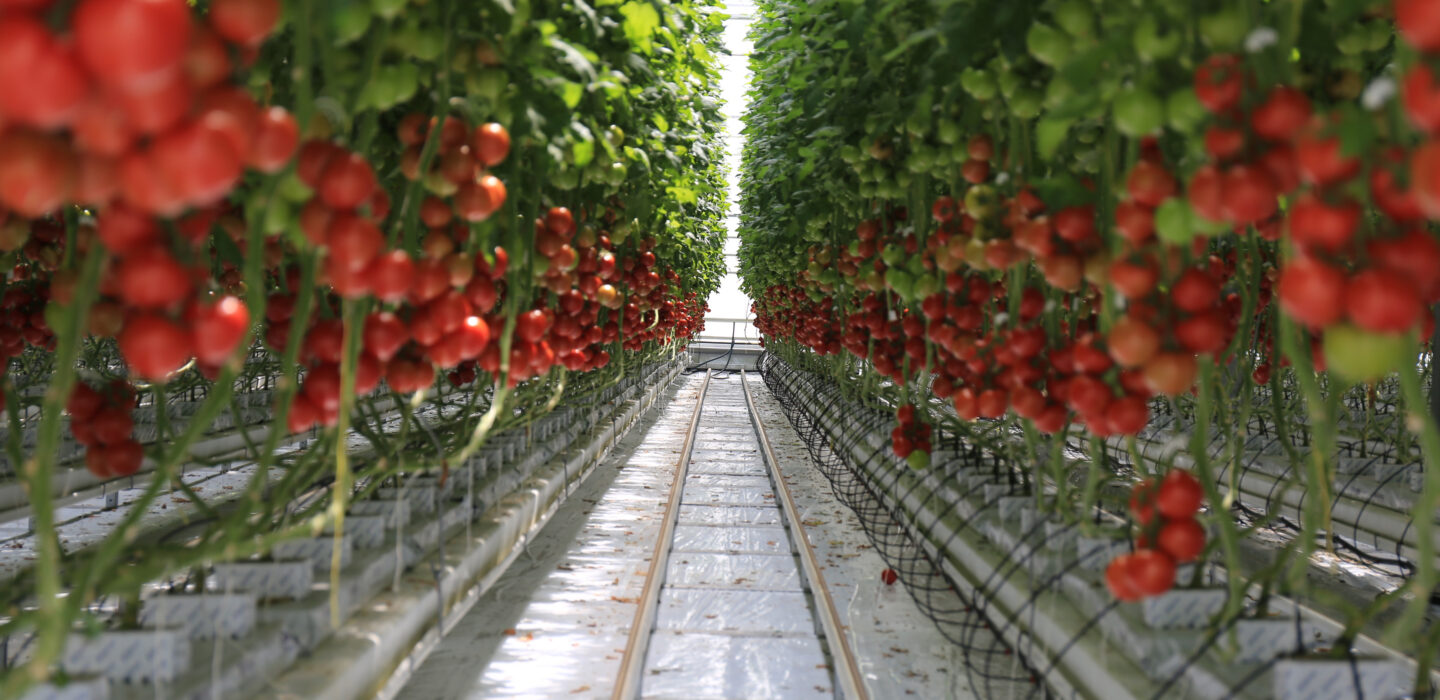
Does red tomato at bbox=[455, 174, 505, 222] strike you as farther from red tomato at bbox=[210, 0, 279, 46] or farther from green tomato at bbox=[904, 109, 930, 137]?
green tomato at bbox=[904, 109, 930, 137]

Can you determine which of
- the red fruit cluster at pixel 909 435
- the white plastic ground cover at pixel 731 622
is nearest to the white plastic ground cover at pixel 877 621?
the white plastic ground cover at pixel 731 622

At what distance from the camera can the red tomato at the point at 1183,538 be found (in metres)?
1.21

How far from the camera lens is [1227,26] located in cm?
97

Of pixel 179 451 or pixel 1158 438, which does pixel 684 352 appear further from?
pixel 179 451

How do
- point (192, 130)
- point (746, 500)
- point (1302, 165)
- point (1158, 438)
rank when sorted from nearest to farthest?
point (192, 130) → point (1302, 165) → point (746, 500) → point (1158, 438)

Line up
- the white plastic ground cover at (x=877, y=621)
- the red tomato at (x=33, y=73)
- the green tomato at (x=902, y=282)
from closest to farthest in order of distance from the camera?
the red tomato at (x=33, y=73)
the green tomato at (x=902, y=282)
the white plastic ground cover at (x=877, y=621)

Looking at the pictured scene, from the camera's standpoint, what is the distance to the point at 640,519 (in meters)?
4.57

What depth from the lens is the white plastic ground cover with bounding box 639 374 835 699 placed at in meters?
2.55

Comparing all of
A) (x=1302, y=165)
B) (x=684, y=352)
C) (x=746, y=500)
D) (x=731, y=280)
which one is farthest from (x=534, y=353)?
(x=731, y=280)

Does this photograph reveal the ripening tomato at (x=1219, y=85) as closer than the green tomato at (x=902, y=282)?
Yes

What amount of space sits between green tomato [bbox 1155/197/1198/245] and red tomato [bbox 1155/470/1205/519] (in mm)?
387

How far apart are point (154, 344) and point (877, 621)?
2.57m

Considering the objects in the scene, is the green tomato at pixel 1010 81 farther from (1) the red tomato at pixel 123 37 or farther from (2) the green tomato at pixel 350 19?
(1) the red tomato at pixel 123 37

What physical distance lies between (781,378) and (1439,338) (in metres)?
7.41
